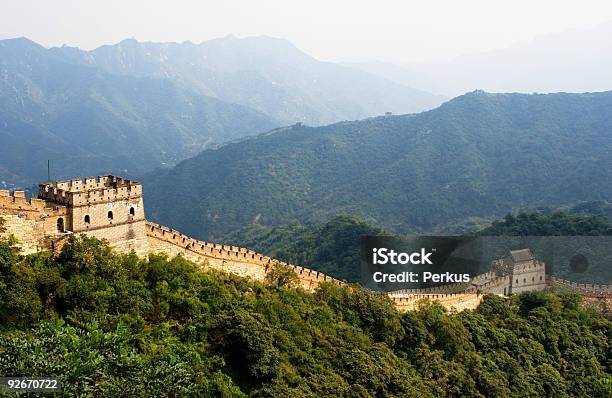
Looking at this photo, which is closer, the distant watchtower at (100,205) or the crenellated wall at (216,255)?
the distant watchtower at (100,205)

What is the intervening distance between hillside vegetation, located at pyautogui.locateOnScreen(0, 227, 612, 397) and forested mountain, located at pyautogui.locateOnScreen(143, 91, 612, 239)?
78947 mm

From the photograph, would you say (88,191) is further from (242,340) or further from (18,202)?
(242,340)

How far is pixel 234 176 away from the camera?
14600 centimetres

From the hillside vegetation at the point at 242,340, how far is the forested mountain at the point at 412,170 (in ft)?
259

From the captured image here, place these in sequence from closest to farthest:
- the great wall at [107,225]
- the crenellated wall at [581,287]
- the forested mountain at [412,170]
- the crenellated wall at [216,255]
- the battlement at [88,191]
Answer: the great wall at [107,225] < the battlement at [88,191] < the crenellated wall at [216,255] < the crenellated wall at [581,287] < the forested mountain at [412,170]

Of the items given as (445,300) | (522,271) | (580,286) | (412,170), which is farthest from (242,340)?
(412,170)

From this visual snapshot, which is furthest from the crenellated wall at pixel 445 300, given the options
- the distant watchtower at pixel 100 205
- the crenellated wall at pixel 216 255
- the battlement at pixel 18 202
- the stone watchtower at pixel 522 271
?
the battlement at pixel 18 202

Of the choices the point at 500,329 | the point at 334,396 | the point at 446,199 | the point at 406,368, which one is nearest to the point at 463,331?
the point at 500,329

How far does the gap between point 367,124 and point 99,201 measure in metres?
158

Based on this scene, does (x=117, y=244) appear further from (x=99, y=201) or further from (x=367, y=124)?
(x=367, y=124)

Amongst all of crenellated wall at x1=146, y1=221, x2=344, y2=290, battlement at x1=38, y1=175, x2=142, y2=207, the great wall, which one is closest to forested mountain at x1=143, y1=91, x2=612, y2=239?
crenellated wall at x1=146, y1=221, x2=344, y2=290

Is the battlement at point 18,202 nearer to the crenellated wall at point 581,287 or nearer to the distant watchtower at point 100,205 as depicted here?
the distant watchtower at point 100,205

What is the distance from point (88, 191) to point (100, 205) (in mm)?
761

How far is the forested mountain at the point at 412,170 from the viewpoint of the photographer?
128000mm
